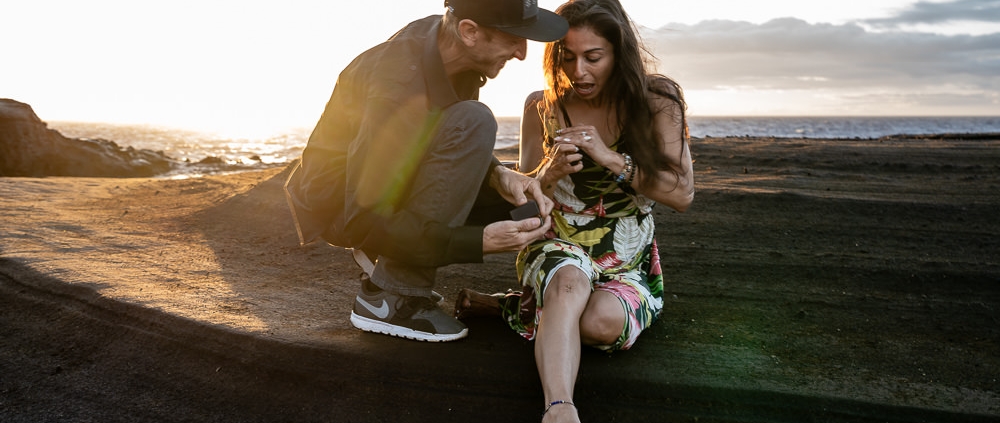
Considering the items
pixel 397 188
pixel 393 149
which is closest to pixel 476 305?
pixel 397 188

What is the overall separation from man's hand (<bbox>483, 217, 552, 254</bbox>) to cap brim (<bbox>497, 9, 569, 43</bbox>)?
650mm

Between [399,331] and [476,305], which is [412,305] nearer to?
[399,331]

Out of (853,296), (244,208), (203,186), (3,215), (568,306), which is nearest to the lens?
(568,306)

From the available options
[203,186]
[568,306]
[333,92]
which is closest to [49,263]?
[333,92]

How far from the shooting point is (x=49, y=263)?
3.38 m

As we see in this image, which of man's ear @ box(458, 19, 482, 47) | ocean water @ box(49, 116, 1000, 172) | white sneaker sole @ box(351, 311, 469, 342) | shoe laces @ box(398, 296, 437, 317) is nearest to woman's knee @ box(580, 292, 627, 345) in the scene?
white sneaker sole @ box(351, 311, 469, 342)

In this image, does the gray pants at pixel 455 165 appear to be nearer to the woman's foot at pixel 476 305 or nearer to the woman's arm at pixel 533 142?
the woman's arm at pixel 533 142

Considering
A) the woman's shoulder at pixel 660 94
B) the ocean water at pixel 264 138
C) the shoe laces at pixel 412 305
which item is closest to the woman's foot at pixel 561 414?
the shoe laces at pixel 412 305

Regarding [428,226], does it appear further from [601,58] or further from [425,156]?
[601,58]

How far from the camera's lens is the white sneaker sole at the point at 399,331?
261 centimetres

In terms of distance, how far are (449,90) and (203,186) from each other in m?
5.03

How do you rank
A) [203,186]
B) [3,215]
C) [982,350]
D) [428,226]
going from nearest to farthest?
[428,226]
[982,350]
[3,215]
[203,186]

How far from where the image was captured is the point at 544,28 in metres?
2.42

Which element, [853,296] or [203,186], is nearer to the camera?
[853,296]
